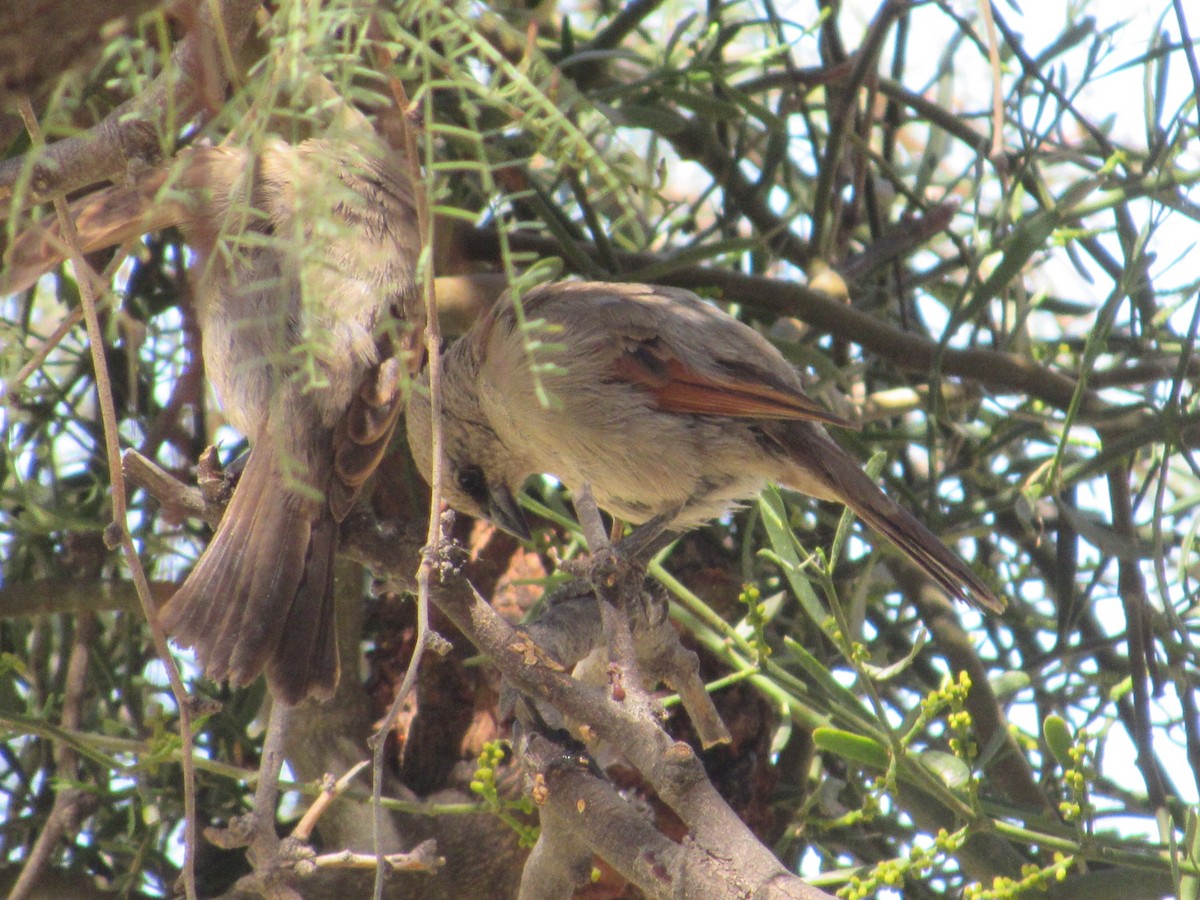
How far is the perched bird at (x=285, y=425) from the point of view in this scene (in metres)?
2.03

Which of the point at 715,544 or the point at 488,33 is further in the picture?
the point at 715,544

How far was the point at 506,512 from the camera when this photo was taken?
104 inches

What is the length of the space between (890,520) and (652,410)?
→ 0.54 metres

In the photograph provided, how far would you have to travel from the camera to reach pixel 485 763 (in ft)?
6.62

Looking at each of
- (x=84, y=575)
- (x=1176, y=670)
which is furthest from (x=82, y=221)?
(x=1176, y=670)

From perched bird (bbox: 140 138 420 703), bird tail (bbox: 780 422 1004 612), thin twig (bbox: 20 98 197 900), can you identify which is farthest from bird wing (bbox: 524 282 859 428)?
thin twig (bbox: 20 98 197 900)

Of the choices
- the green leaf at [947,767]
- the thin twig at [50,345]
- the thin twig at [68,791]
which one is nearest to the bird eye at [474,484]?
the thin twig at [68,791]

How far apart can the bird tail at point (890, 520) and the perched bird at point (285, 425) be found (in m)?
0.82

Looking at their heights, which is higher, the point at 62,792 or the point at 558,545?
the point at 558,545

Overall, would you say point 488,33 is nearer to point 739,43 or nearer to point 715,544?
point 739,43

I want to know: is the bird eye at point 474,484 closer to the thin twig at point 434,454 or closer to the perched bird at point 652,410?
the perched bird at point 652,410

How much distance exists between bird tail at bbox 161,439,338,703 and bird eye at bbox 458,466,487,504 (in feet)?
1.86

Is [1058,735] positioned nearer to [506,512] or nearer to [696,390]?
[696,390]

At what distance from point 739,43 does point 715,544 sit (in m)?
1.10
